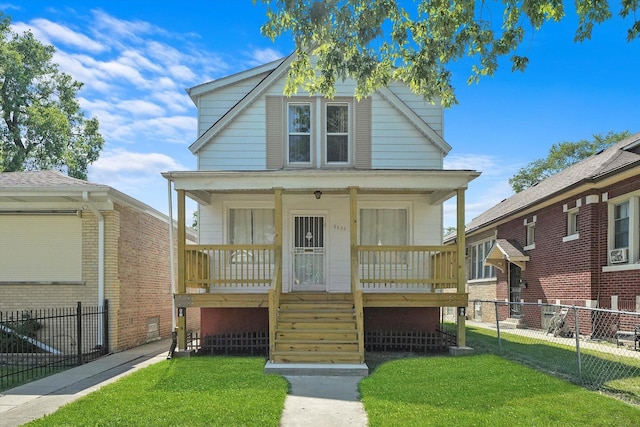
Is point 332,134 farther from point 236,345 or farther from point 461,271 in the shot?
point 236,345

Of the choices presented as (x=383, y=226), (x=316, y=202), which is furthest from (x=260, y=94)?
(x=383, y=226)

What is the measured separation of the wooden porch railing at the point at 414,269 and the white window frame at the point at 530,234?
6577 millimetres

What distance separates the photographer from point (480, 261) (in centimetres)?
2547

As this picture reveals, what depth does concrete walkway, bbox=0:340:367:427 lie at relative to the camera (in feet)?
21.3

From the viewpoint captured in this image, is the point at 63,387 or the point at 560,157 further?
the point at 560,157

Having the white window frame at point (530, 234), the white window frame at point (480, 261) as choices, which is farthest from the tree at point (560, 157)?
the white window frame at point (530, 234)

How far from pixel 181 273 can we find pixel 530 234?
498 inches

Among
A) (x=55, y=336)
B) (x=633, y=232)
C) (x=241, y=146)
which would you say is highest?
(x=241, y=146)

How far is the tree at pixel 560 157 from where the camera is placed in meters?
40.8

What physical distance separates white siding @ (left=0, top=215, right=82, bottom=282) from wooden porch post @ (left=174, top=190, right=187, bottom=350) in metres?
2.66

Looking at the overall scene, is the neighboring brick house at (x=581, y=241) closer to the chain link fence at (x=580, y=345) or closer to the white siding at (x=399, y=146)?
the chain link fence at (x=580, y=345)

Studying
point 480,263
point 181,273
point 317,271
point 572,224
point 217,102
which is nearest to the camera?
point 181,273

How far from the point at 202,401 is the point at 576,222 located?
1239cm

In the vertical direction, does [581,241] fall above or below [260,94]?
below
